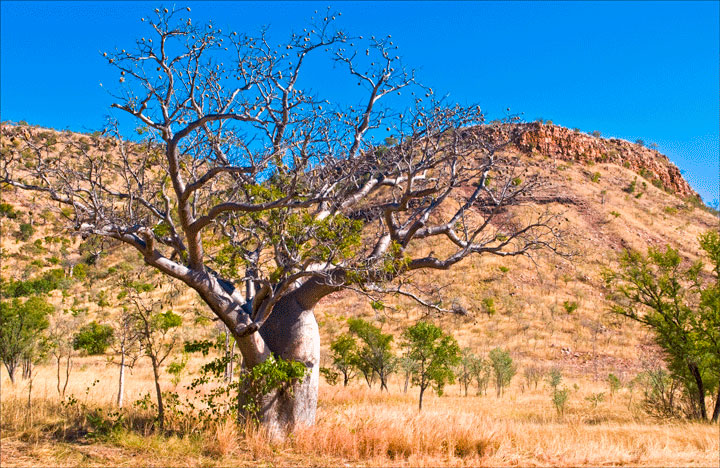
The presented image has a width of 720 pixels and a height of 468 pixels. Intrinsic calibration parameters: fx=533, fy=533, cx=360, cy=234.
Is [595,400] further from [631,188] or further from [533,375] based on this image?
[631,188]

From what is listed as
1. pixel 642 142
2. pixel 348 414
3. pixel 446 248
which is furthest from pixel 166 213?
pixel 642 142

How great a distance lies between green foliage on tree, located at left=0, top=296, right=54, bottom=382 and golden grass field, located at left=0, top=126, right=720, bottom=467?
0.84 metres

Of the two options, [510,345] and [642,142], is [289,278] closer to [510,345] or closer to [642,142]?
[510,345]

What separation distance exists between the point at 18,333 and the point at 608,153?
60.6 meters

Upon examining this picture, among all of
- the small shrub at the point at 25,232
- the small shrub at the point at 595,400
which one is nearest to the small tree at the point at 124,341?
the small shrub at the point at 595,400

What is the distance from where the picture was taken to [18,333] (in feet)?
47.8

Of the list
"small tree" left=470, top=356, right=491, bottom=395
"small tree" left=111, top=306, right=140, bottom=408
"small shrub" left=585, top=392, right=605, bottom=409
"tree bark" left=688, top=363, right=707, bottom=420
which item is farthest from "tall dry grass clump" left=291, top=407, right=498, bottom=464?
"small tree" left=470, top=356, right=491, bottom=395

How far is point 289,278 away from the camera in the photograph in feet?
20.7

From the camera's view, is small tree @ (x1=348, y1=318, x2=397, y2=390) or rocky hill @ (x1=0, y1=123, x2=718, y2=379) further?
rocky hill @ (x1=0, y1=123, x2=718, y2=379)

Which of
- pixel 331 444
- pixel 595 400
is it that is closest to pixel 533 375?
pixel 595 400

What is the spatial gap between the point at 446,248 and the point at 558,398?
2196cm

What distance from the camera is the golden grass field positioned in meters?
6.28

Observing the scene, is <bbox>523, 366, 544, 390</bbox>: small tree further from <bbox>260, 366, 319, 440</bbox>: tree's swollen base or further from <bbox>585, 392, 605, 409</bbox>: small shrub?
<bbox>260, 366, 319, 440</bbox>: tree's swollen base

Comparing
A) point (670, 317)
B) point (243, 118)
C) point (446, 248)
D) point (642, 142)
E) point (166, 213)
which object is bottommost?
point (670, 317)
